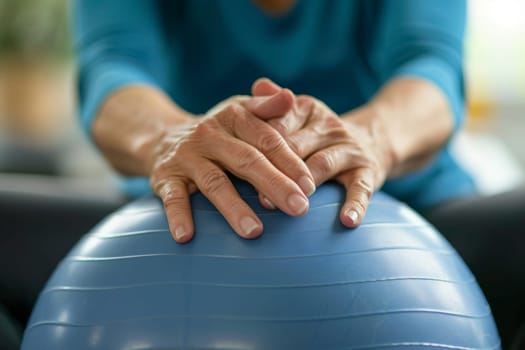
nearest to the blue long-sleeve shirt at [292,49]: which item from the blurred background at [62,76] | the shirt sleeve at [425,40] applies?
the shirt sleeve at [425,40]

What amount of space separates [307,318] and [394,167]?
1.35ft

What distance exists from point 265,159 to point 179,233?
0.39 feet

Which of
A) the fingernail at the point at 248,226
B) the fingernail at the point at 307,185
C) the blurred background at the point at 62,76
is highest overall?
the fingernail at the point at 248,226

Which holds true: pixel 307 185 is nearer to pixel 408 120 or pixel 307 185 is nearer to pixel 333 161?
pixel 333 161

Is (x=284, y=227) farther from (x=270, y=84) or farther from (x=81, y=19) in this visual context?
(x=81, y=19)

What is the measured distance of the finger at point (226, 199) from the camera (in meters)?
0.73

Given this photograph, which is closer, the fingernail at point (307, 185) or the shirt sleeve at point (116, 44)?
the fingernail at point (307, 185)

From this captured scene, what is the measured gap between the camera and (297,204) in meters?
0.75

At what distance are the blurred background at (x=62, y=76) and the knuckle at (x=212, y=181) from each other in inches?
103

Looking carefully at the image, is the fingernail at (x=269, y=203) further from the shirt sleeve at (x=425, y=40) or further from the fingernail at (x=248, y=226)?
the shirt sleeve at (x=425, y=40)

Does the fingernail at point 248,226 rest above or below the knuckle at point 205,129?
above

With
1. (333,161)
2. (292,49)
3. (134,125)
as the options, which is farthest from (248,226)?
(292,49)

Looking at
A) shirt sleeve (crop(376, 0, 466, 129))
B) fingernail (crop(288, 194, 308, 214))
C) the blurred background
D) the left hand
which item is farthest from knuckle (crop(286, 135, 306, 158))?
the blurred background

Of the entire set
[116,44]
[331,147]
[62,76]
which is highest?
[331,147]
